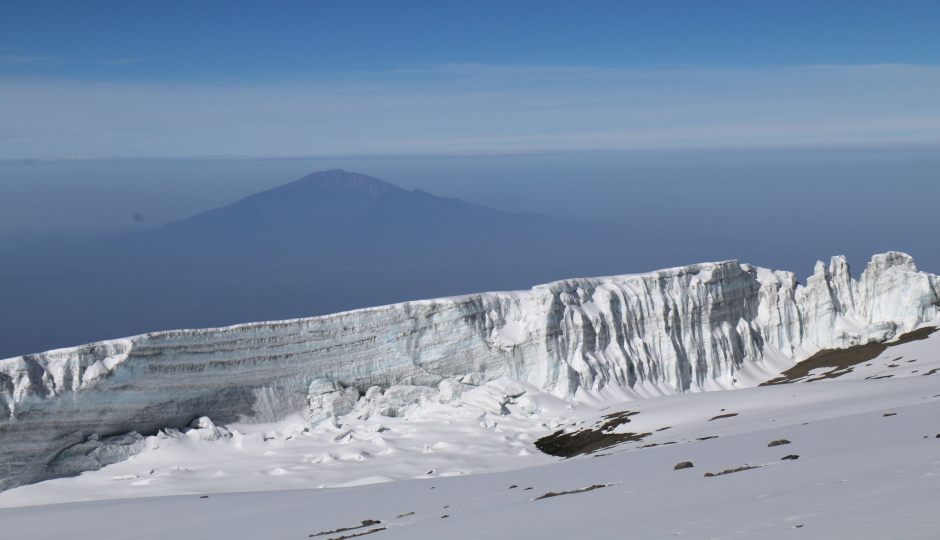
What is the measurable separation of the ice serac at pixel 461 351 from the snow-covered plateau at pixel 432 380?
108 mm

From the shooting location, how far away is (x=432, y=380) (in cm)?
5722

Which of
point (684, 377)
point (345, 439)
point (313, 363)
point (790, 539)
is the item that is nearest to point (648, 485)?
point (790, 539)

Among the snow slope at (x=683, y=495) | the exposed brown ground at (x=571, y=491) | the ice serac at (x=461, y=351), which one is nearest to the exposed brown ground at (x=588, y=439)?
the snow slope at (x=683, y=495)

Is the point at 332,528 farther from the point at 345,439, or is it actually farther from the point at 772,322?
the point at 772,322

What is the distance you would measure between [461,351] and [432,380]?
2952 millimetres

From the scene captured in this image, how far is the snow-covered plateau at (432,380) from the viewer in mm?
43969

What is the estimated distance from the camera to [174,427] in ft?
162

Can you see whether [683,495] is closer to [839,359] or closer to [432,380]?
[432,380]

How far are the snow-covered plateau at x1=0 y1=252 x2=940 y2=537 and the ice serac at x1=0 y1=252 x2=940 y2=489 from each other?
0.11 meters

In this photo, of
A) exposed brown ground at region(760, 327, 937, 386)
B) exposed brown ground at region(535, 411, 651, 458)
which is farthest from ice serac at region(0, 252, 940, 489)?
exposed brown ground at region(535, 411, 651, 458)

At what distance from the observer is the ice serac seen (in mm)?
45438

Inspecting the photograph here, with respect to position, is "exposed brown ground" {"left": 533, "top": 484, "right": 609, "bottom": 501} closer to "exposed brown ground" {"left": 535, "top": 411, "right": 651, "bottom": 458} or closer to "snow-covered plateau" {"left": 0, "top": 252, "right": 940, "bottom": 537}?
"snow-covered plateau" {"left": 0, "top": 252, "right": 940, "bottom": 537}

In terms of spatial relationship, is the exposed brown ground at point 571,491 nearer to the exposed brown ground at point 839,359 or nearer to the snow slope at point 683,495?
the snow slope at point 683,495

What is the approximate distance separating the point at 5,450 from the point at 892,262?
69.2 metres
